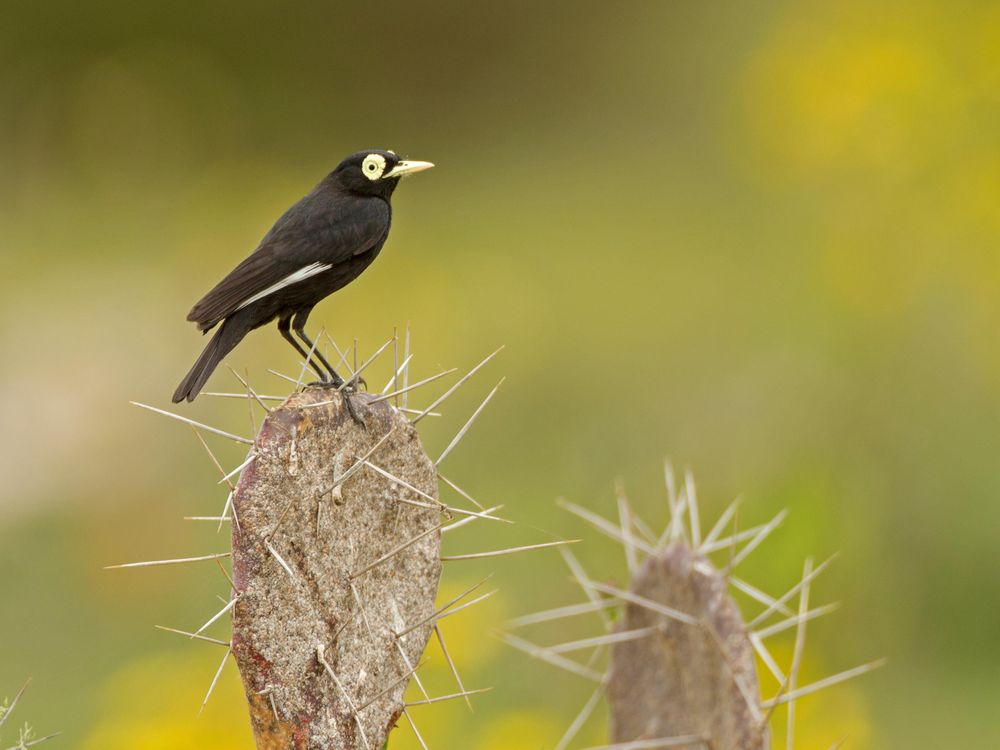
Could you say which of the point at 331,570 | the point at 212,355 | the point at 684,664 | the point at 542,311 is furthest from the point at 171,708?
the point at 542,311

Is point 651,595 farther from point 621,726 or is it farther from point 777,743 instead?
point 777,743

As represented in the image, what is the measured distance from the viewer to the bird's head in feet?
8.39

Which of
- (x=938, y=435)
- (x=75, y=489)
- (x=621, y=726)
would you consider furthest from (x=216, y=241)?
(x=621, y=726)

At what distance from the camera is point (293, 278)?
94.1 inches

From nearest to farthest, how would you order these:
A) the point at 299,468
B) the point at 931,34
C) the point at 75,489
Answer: the point at 299,468
the point at 75,489
the point at 931,34

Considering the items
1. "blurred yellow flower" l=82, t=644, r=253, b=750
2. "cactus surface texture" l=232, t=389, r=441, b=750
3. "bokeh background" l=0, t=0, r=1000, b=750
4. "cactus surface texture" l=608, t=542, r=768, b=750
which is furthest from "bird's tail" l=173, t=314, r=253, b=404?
"bokeh background" l=0, t=0, r=1000, b=750

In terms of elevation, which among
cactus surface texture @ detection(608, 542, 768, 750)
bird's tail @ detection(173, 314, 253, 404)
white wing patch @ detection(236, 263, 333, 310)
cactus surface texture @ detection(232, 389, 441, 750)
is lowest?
cactus surface texture @ detection(608, 542, 768, 750)

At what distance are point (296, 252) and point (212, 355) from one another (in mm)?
234

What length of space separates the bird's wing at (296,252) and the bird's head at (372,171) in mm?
51

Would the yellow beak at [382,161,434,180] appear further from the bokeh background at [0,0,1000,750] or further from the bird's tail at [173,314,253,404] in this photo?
the bokeh background at [0,0,1000,750]

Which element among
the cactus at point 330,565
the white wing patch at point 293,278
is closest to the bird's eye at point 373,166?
the white wing patch at point 293,278

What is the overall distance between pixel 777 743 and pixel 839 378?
3104mm

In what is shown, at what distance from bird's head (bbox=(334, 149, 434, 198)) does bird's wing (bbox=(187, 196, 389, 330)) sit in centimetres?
5

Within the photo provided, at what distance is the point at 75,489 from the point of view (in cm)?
882
